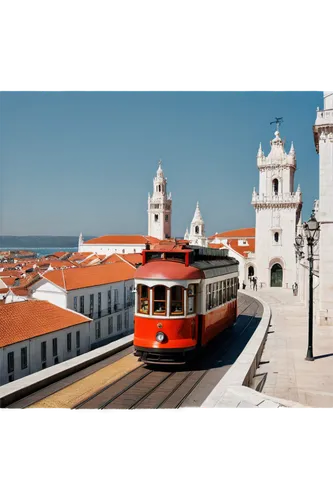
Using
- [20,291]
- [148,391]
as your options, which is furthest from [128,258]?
[148,391]

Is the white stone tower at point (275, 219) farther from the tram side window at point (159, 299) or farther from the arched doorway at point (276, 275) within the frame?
the tram side window at point (159, 299)

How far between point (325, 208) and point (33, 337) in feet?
30.1

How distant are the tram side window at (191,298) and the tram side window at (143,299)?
2.25ft

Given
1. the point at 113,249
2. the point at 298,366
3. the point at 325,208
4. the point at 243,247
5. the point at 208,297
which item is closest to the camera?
the point at 208,297

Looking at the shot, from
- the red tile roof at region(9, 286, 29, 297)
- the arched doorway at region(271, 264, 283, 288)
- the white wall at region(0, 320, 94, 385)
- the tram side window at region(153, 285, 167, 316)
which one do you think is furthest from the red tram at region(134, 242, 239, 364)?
the arched doorway at region(271, 264, 283, 288)

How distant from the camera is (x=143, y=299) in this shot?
769cm

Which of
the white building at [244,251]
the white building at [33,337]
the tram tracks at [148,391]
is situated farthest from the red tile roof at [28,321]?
the white building at [244,251]

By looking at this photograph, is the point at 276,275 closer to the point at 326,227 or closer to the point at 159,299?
the point at 326,227

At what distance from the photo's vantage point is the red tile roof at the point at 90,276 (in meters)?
15.8

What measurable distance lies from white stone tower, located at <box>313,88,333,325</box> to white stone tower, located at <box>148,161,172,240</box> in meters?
6.43
